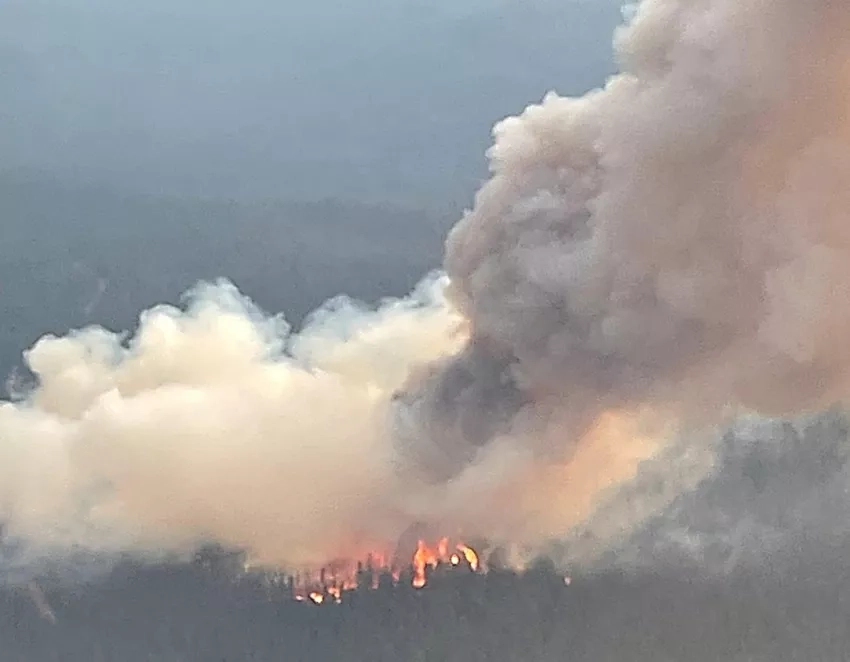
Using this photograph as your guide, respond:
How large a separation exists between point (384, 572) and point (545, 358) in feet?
12.7

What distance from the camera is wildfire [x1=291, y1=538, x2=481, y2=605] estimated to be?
54.3ft

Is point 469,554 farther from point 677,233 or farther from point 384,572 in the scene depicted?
point 677,233

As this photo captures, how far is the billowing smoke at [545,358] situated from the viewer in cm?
1348

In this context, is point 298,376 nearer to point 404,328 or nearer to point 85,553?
point 404,328

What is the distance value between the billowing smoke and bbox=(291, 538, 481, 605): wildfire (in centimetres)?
30

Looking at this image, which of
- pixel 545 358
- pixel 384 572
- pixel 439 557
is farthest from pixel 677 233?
pixel 384 572

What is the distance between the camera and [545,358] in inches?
620

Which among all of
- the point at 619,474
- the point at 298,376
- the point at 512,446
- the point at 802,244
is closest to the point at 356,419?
the point at 298,376

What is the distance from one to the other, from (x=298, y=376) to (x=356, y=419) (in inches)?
58.9

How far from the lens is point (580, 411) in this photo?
16.0 meters

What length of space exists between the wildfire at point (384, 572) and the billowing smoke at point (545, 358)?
0.99 feet

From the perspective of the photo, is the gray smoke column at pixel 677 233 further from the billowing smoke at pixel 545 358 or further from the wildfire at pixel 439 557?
the wildfire at pixel 439 557

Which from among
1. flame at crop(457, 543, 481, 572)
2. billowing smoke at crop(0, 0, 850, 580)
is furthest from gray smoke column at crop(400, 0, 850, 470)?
flame at crop(457, 543, 481, 572)

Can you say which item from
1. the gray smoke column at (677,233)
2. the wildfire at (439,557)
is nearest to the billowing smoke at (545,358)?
the gray smoke column at (677,233)
